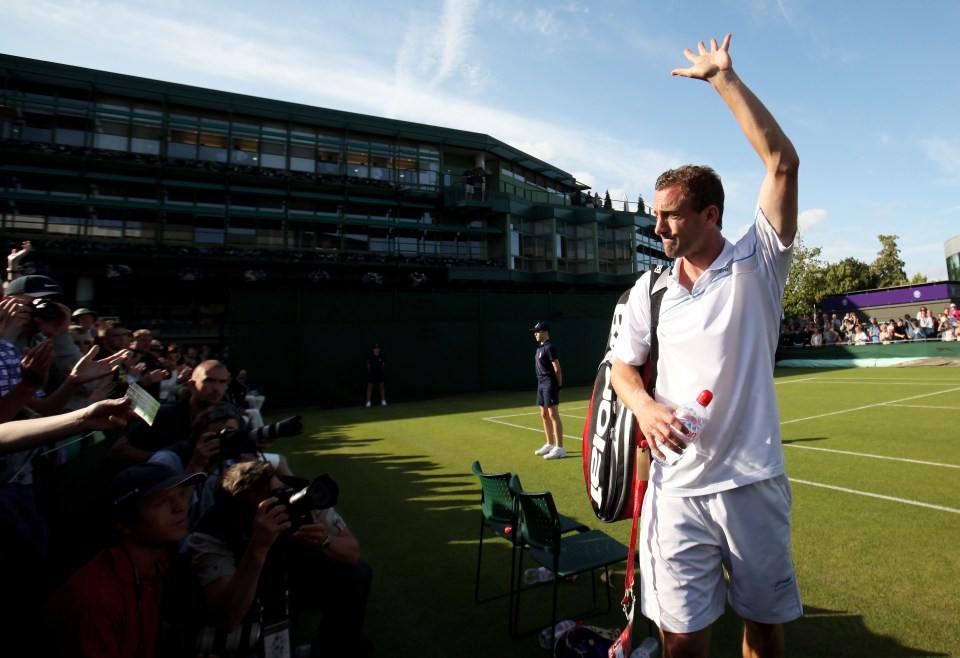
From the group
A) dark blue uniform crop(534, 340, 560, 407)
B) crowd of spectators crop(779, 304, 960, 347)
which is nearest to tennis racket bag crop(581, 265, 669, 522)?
dark blue uniform crop(534, 340, 560, 407)

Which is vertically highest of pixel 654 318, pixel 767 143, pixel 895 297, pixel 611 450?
pixel 895 297

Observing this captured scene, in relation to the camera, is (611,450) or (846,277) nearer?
(611,450)

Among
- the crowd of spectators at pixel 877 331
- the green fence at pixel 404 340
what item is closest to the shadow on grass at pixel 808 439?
the green fence at pixel 404 340

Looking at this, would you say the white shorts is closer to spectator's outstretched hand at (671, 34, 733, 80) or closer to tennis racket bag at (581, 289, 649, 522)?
tennis racket bag at (581, 289, 649, 522)

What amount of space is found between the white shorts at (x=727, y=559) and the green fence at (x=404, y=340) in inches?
620

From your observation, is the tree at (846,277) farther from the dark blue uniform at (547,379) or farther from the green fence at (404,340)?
the dark blue uniform at (547,379)

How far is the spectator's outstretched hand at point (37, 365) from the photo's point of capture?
96.9 inches

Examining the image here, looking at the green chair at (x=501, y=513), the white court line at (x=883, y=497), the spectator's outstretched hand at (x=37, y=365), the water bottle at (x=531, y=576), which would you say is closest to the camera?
the spectator's outstretched hand at (x=37, y=365)

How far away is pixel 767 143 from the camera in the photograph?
2.00 meters

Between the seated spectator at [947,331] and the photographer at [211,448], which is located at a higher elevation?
the seated spectator at [947,331]

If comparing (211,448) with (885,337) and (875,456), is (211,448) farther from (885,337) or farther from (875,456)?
(885,337)

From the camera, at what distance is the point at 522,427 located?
11.3 m

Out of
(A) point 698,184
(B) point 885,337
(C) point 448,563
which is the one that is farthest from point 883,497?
(B) point 885,337

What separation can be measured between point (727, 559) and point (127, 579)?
98.3 inches
